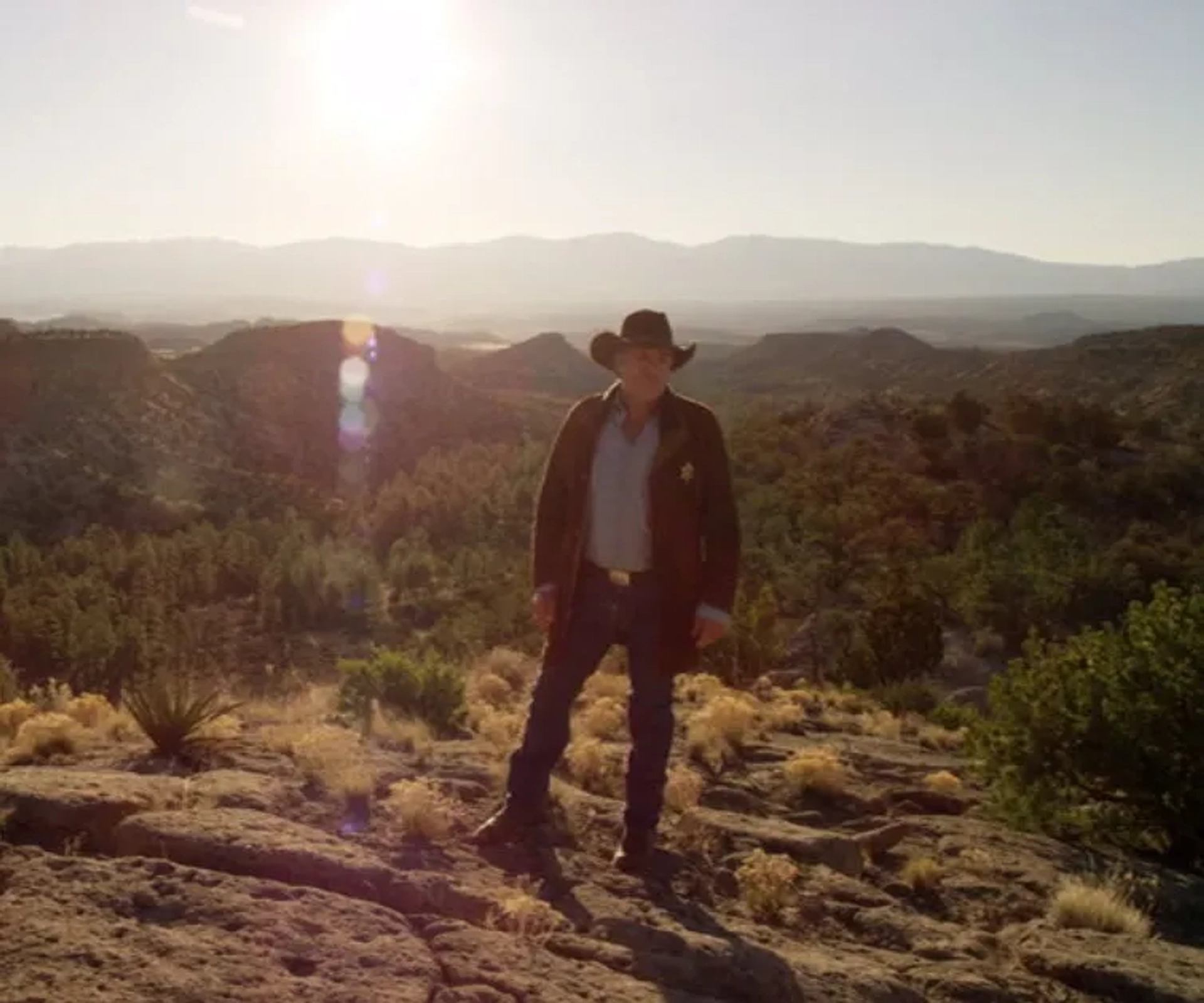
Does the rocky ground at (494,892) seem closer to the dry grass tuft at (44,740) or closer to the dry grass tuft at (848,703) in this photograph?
the dry grass tuft at (44,740)

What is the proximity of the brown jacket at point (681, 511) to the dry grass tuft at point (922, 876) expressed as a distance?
5.20 ft

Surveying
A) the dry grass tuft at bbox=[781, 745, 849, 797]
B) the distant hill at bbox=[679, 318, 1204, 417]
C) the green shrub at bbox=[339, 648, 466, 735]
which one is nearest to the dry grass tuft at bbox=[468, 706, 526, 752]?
the green shrub at bbox=[339, 648, 466, 735]

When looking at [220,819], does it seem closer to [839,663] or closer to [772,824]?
[772,824]

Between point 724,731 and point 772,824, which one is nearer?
point 772,824

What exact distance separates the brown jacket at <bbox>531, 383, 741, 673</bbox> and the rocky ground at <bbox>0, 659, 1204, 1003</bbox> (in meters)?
1.03

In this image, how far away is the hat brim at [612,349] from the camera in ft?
13.8

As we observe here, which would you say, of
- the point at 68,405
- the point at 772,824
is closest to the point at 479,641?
the point at 772,824

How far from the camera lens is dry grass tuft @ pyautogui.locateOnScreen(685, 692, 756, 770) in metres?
6.87

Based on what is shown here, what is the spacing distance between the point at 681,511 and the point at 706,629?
45 centimetres

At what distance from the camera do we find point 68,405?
167 ft

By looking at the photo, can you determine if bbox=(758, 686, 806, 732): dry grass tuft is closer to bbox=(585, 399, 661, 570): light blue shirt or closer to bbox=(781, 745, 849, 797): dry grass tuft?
bbox=(781, 745, 849, 797): dry grass tuft

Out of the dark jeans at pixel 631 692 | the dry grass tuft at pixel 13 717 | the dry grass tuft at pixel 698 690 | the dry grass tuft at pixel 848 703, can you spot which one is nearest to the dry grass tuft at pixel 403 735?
the dark jeans at pixel 631 692

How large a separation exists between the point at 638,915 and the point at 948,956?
122cm

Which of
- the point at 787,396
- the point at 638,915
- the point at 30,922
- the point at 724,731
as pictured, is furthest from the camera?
the point at 787,396
